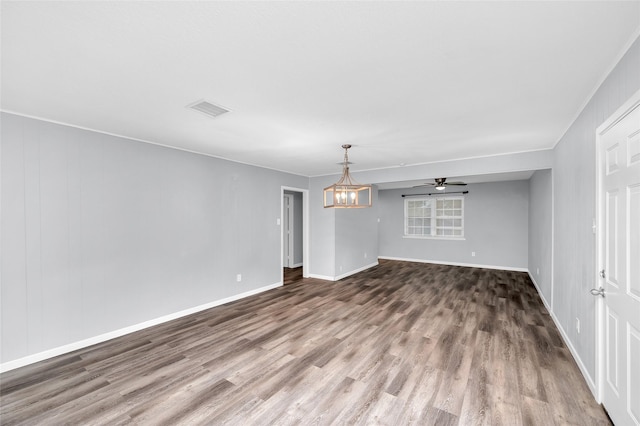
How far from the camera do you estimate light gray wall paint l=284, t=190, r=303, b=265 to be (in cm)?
786

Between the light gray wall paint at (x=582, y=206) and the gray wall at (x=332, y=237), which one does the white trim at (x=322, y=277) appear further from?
the light gray wall paint at (x=582, y=206)

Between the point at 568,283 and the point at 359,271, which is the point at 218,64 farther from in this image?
the point at 359,271

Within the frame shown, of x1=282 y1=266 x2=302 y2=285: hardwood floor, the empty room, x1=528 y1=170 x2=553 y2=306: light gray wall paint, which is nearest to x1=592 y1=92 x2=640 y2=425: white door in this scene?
the empty room

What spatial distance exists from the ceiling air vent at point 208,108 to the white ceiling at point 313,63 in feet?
0.27

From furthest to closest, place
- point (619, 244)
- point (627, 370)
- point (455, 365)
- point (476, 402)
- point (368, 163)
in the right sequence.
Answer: point (368, 163)
point (455, 365)
point (476, 402)
point (619, 244)
point (627, 370)

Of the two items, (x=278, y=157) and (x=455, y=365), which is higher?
(x=278, y=157)

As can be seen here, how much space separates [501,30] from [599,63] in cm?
94

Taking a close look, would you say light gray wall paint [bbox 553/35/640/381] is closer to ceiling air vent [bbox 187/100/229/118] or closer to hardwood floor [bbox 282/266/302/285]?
ceiling air vent [bbox 187/100/229/118]

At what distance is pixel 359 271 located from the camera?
7086 millimetres

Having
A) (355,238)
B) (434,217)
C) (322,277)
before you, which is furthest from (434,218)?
(322,277)

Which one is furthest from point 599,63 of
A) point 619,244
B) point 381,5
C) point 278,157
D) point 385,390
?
point 278,157

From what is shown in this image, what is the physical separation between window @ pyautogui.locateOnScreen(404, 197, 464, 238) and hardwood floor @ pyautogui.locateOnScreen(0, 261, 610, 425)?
3.91 m

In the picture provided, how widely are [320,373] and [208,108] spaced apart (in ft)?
8.84

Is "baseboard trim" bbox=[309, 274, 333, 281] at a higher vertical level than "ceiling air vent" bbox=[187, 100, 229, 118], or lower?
lower
